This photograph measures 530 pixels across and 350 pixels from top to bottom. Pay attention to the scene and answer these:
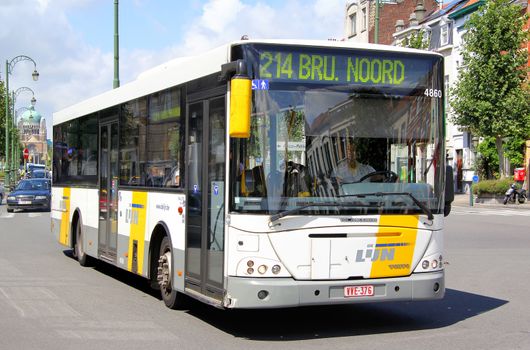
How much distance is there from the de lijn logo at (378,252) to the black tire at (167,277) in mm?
2491

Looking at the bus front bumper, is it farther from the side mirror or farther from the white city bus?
the side mirror

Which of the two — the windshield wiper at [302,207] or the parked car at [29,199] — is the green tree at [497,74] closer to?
the parked car at [29,199]

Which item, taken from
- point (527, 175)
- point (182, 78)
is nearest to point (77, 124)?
point (182, 78)

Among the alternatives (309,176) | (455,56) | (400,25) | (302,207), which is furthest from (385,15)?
(302,207)

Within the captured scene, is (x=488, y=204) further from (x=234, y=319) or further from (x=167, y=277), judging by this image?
(x=234, y=319)

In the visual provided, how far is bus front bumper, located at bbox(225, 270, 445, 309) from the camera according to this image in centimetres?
784

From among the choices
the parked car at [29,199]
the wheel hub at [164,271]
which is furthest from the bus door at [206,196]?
the parked car at [29,199]

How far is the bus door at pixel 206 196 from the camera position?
27.3 feet

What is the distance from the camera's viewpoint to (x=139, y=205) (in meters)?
11.1

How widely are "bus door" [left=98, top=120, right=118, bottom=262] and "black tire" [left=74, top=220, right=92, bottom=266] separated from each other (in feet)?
5.26

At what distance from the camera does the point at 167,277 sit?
995cm

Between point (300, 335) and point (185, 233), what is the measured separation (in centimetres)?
173

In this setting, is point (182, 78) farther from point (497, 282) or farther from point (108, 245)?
point (497, 282)

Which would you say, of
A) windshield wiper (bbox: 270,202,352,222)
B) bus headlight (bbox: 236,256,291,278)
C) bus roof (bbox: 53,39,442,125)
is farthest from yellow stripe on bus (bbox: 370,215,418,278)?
bus roof (bbox: 53,39,442,125)
